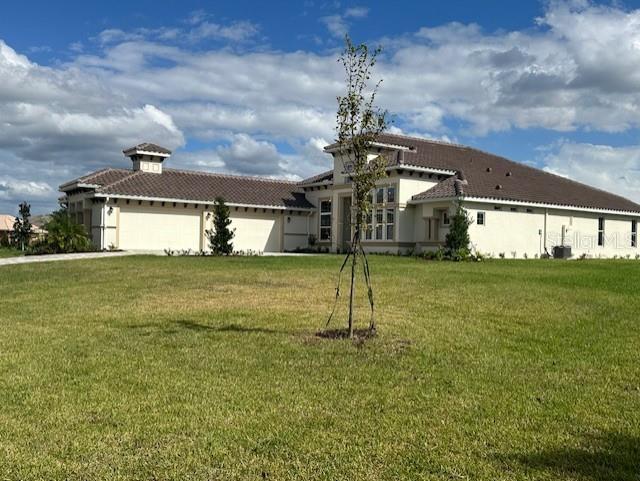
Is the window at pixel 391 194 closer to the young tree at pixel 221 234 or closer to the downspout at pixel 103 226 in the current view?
the young tree at pixel 221 234

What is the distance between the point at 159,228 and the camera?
113ft

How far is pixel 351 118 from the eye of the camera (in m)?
9.72

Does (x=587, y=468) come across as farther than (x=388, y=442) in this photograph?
No

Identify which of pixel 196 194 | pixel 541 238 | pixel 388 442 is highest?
pixel 196 194

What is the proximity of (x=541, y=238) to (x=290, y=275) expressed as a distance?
18.8 metres

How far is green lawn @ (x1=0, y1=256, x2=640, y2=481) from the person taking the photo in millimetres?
4734

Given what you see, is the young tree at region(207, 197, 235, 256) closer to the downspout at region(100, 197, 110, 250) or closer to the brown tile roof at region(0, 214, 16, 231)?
the downspout at region(100, 197, 110, 250)

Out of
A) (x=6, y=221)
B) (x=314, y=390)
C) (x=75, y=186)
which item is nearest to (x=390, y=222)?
(x=75, y=186)

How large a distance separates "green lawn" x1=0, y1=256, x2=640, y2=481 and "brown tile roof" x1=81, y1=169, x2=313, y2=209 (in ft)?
68.1

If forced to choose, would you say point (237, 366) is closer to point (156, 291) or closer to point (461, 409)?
point (461, 409)

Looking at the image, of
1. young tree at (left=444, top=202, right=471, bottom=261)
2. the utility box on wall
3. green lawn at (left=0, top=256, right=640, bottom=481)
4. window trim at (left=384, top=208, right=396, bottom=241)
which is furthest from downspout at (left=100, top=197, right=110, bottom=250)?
the utility box on wall

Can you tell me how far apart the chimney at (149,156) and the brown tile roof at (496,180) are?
13.1 meters

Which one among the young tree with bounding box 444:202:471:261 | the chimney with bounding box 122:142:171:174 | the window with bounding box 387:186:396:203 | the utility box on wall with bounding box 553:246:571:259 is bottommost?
the utility box on wall with bounding box 553:246:571:259

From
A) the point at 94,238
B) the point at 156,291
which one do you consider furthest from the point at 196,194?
the point at 156,291
